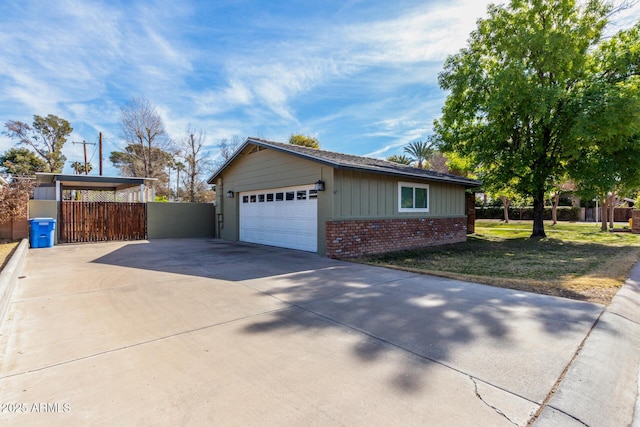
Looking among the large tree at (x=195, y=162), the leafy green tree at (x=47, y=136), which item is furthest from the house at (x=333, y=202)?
the leafy green tree at (x=47, y=136)

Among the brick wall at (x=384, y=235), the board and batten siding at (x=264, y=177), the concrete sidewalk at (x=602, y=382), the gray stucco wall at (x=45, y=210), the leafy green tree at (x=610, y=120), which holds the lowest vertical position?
the concrete sidewalk at (x=602, y=382)

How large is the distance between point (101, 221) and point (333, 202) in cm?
1057

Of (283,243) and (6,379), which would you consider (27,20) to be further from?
(6,379)

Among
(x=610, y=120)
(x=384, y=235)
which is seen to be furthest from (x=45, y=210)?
(x=610, y=120)

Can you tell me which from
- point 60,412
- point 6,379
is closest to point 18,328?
point 6,379

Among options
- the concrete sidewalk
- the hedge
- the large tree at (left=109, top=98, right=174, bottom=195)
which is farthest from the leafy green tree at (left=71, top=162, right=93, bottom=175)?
the hedge

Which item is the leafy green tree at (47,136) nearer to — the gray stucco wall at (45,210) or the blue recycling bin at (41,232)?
the gray stucco wall at (45,210)

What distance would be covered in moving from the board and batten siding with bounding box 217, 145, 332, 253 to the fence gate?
11.9 feet

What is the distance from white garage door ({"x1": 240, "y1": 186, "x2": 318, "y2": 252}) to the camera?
9672mm

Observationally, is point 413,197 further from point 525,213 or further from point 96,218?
point 525,213

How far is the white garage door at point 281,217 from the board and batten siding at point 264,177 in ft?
1.01

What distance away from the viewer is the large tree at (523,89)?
1221cm

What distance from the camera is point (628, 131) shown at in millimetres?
10688

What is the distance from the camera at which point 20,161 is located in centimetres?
3166
